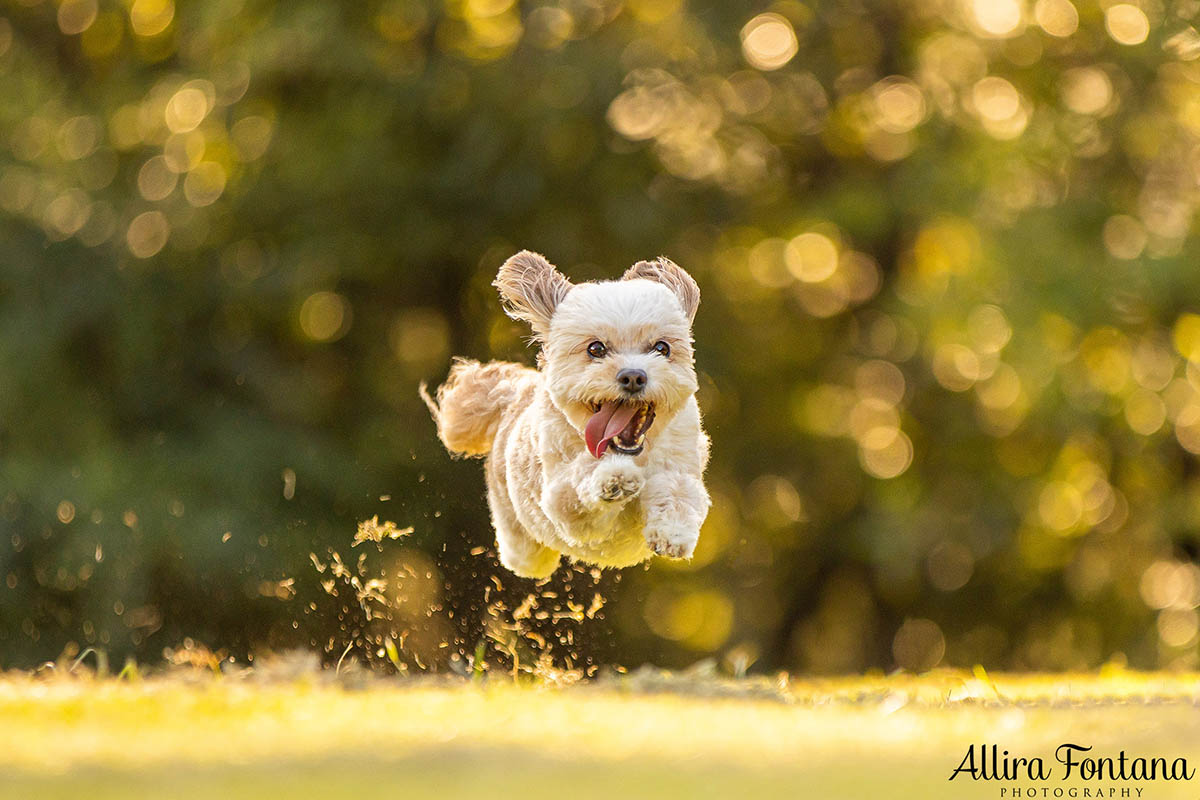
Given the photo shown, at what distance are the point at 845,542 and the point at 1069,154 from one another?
500cm

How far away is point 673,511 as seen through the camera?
18.9ft

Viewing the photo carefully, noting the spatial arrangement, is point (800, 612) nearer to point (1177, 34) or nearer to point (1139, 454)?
point (1139, 454)

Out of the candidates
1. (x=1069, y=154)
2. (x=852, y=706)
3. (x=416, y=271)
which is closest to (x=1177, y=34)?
(x=1069, y=154)

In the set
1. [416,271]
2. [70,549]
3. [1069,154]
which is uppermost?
[1069,154]

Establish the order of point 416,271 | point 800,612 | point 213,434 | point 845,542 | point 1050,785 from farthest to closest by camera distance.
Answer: point 800,612 → point 845,542 → point 416,271 → point 213,434 → point 1050,785

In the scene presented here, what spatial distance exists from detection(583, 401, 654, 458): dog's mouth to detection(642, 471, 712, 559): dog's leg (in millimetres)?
182

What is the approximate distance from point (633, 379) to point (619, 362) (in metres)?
0.11

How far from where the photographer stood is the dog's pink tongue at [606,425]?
582 centimetres

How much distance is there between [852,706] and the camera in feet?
22.3

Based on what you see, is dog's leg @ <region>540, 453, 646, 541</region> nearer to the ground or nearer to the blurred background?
the ground

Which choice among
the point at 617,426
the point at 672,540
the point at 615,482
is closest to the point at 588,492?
the point at 615,482

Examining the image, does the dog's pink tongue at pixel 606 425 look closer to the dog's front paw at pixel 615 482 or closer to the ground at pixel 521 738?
the dog's front paw at pixel 615 482

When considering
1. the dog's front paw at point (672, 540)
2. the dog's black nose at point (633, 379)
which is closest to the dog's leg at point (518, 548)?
the dog's front paw at point (672, 540)

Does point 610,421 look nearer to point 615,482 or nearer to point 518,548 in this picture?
point 615,482
